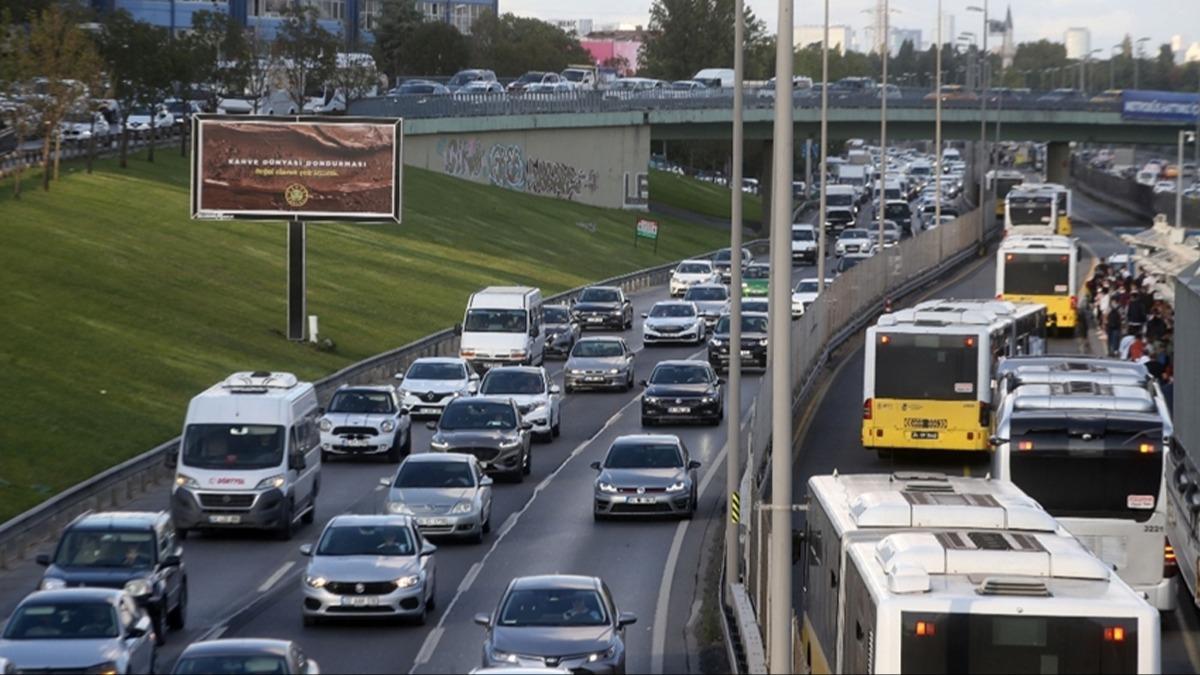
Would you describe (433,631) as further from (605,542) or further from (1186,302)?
(1186,302)

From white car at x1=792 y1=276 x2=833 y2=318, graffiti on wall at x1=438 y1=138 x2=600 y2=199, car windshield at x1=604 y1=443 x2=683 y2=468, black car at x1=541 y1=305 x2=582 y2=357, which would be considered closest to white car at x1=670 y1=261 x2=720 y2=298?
white car at x1=792 y1=276 x2=833 y2=318

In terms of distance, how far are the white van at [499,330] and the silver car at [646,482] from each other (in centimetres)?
Answer: 1857

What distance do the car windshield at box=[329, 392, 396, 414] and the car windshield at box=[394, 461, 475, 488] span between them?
343 inches

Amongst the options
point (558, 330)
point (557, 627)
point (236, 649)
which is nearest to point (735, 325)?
point (557, 627)

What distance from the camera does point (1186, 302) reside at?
107ft

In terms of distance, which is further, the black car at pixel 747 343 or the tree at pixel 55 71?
the tree at pixel 55 71

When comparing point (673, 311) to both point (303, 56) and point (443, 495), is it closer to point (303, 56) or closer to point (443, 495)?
point (443, 495)

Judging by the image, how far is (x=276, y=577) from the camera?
30.5 meters

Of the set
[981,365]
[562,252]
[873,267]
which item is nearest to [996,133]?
[562,252]

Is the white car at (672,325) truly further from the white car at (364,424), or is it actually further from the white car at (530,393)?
the white car at (364,424)

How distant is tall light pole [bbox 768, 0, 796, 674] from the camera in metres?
16.3

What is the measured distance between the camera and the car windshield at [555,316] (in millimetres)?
63469

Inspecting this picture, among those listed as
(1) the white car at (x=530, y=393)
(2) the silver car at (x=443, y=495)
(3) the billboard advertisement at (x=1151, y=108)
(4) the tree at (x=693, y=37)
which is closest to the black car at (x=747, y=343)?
(1) the white car at (x=530, y=393)

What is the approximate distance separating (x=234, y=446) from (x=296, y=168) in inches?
1030
